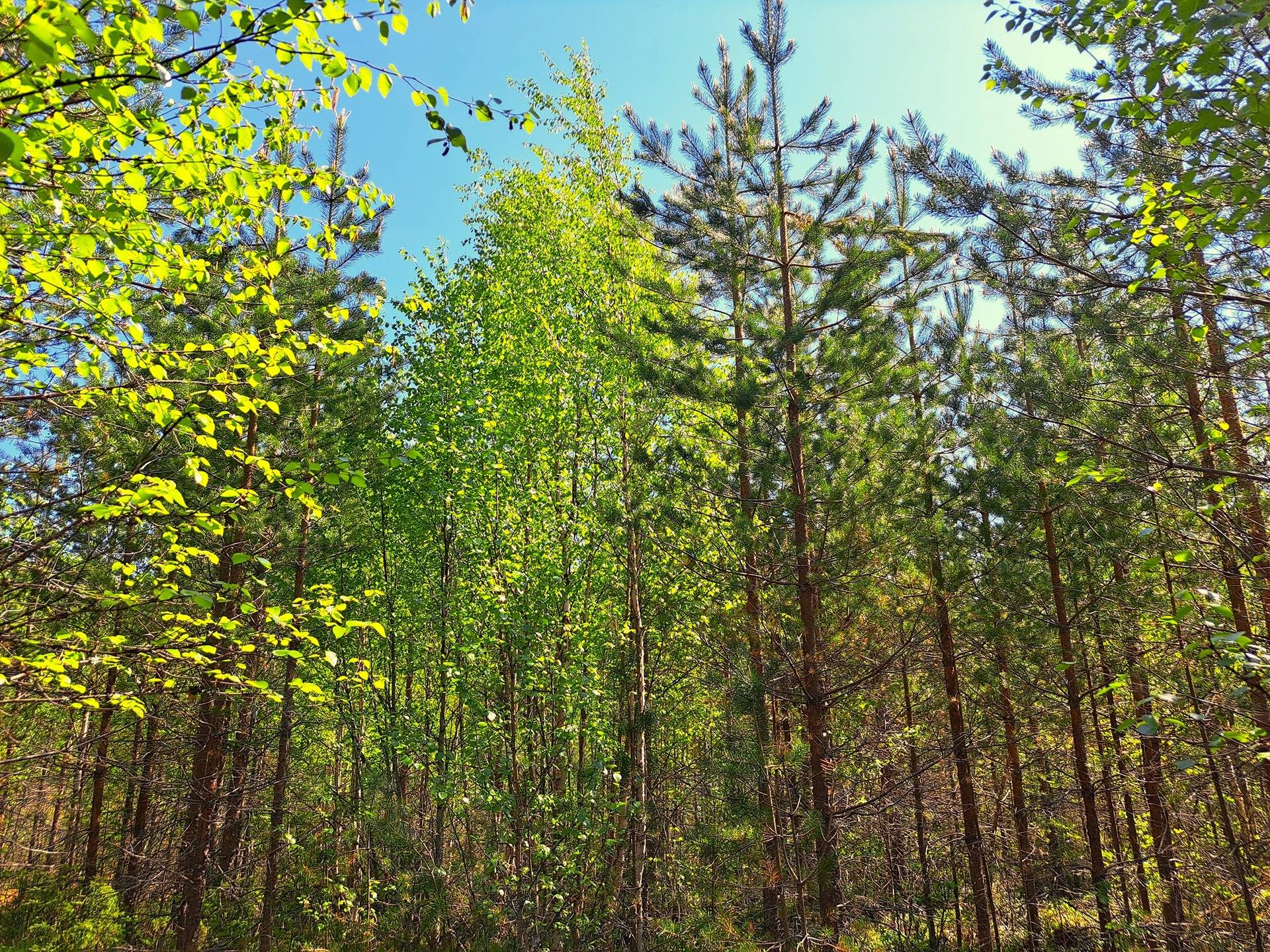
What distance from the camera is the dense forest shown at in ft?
12.1

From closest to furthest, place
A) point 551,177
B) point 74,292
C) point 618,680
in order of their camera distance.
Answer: point 74,292
point 618,680
point 551,177

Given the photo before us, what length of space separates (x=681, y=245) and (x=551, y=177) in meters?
5.22

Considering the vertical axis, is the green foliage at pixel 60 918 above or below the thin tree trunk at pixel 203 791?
below

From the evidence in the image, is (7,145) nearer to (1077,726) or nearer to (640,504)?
(640,504)

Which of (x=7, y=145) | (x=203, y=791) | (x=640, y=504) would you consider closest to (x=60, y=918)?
(x=203, y=791)

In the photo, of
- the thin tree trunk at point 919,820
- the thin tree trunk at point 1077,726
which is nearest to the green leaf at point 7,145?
the thin tree trunk at point 919,820

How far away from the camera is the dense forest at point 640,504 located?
3.70 meters

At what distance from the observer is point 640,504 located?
8.84 meters

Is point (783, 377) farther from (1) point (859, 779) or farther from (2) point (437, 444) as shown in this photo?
(2) point (437, 444)

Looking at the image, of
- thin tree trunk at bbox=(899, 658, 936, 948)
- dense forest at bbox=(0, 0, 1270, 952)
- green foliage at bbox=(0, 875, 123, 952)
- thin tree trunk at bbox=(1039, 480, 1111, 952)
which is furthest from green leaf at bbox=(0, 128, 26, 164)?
green foliage at bbox=(0, 875, 123, 952)

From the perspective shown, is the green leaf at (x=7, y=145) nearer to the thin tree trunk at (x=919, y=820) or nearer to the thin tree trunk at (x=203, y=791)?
the thin tree trunk at (x=203, y=791)

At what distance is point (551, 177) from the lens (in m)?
12.2

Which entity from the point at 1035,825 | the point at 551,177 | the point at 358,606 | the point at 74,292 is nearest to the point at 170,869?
the point at 358,606

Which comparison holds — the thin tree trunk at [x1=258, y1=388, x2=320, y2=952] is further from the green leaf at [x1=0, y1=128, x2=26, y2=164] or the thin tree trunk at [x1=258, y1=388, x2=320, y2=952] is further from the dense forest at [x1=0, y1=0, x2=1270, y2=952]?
the green leaf at [x1=0, y1=128, x2=26, y2=164]
